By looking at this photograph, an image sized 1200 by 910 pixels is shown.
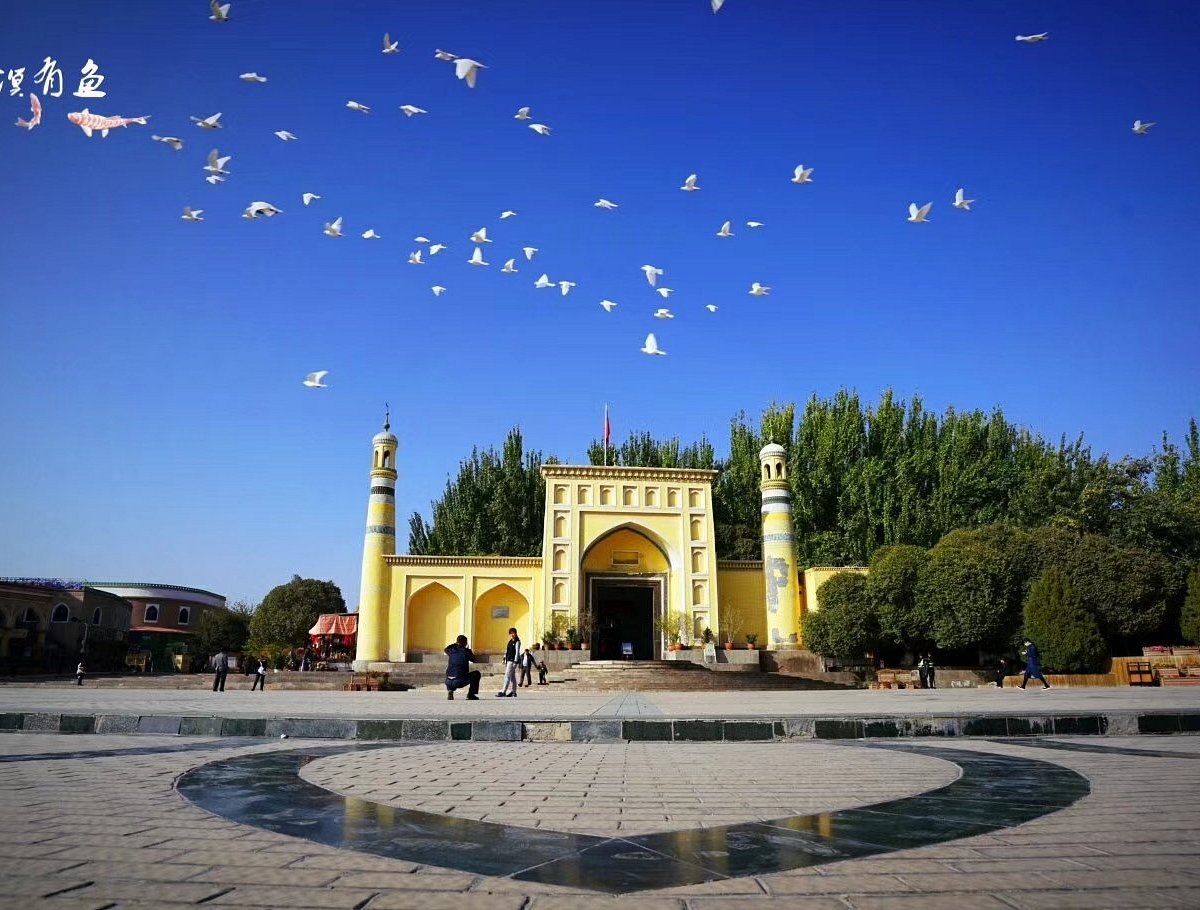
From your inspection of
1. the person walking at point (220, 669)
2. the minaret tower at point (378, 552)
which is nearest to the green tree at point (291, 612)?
the minaret tower at point (378, 552)

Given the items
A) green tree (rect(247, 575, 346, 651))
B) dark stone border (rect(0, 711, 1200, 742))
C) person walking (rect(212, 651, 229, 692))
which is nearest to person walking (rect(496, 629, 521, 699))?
dark stone border (rect(0, 711, 1200, 742))

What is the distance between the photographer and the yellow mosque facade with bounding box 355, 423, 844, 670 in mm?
30625

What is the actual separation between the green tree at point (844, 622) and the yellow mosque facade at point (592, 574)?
2.07 metres

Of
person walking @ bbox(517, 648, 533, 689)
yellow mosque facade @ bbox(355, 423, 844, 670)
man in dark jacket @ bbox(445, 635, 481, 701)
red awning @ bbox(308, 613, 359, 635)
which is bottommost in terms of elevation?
person walking @ bbox(517, 648, 533, 689)

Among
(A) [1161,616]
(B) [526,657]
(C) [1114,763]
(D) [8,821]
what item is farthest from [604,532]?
(D) [8,821]

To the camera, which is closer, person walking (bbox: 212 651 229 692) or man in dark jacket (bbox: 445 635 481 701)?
man in dark jacket (bbox: 445 635 481 701)

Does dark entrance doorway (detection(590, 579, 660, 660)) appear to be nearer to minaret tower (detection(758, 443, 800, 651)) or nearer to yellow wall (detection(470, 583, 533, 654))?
yellow wall (detection(470, 583, 533, 654))

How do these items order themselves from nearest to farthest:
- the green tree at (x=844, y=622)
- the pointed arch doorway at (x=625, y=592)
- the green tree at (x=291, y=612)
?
the green tree at (x=844, y=622) < the pointed arch doorway at (x=625, y=592) < the green tree at (x=291, y=612)

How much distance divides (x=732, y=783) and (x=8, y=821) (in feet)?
10.7

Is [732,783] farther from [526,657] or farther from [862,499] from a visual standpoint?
[862,499]

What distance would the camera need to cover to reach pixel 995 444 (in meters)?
37.2

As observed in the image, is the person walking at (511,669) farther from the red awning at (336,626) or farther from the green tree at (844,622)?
the red awning at (336,626)

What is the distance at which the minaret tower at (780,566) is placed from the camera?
30359 millimetres

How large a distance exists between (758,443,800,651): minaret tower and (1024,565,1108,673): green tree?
926 cm
